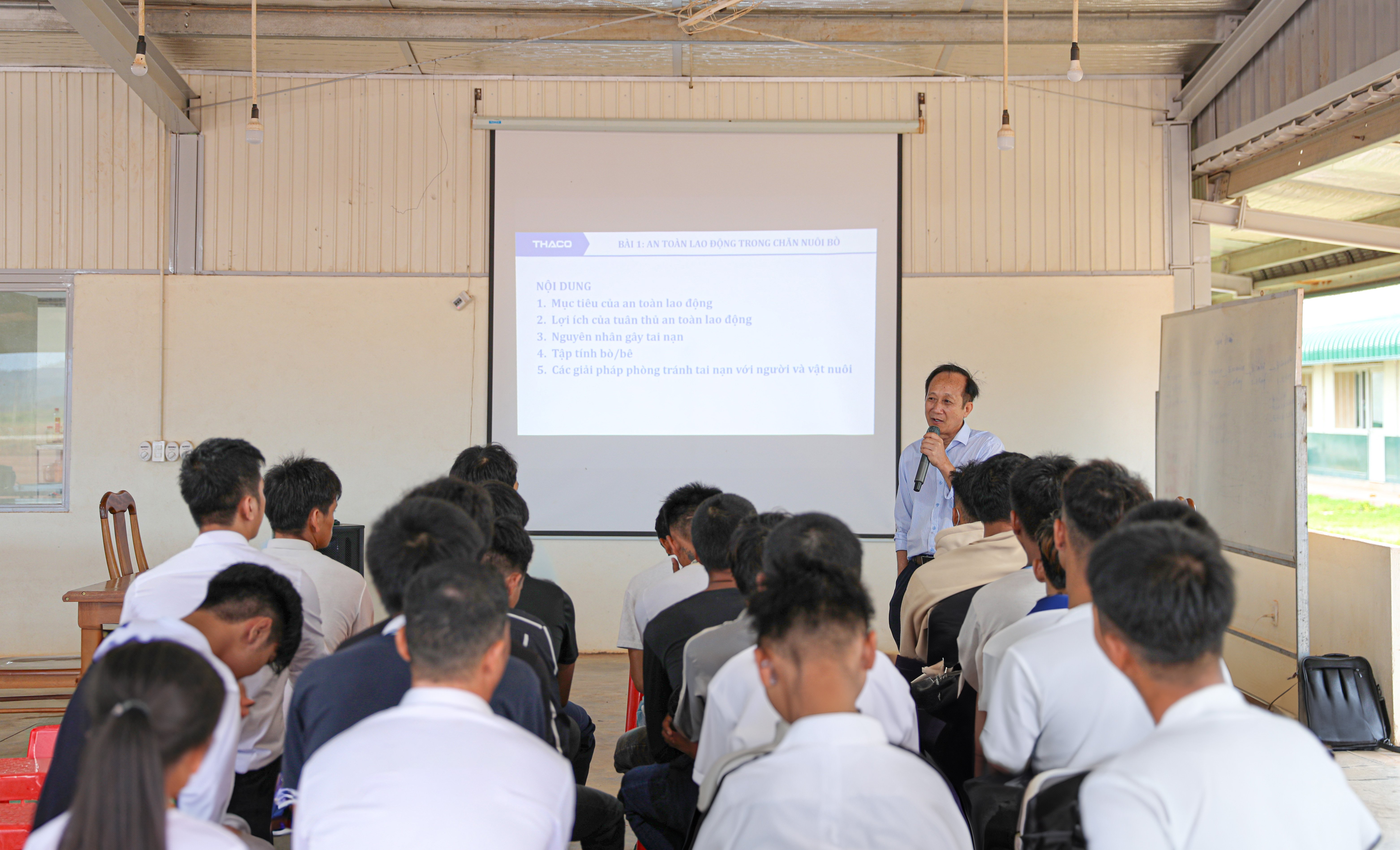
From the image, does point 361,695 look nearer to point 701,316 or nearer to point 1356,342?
point 701,316

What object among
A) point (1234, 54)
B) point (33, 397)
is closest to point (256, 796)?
point (33, 397)

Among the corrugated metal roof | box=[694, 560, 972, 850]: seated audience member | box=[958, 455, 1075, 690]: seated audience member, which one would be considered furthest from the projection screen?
the corrugated metal roof

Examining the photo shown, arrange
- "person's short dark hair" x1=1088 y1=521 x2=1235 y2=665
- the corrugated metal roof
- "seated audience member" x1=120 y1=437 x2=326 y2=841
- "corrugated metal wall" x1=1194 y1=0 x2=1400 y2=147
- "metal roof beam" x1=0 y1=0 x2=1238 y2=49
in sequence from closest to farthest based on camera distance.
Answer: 1. "person's short dark hair" x1=1088 y1=521 x2=1235 y2=665
2. "seated audience member" x1=120 y1=437 x2=326 y2=841
3. "corrugated metal wall" x1=1194 y1=0 x2=1400 y2=147
4. "metal roof beam" x1=0 y1=0 x2=1238 y2=49
5. the corrugated metal roof

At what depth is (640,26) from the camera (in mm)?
4664

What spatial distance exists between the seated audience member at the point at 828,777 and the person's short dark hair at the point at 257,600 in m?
0.99

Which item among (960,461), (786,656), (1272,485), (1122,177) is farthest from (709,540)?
(1122,177)

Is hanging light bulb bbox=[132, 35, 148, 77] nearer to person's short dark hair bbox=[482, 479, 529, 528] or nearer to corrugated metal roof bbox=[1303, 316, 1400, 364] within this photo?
person's short dark hair bbox=[482, 479, 529, 528]

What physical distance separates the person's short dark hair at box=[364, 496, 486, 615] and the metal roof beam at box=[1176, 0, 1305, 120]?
4744 millimetres

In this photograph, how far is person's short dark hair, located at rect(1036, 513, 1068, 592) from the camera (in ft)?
5.85

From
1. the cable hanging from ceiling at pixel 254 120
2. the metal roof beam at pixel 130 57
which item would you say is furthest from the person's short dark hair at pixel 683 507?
the metal roof beam at pixel 130 57

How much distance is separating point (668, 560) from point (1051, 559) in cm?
129

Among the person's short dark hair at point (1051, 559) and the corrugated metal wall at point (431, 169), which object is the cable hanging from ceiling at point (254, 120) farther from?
the person's short dark hair at point (1051, 559)

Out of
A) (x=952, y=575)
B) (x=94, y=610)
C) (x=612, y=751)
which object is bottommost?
(x=612, y=751)

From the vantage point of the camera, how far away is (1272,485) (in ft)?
12.4
